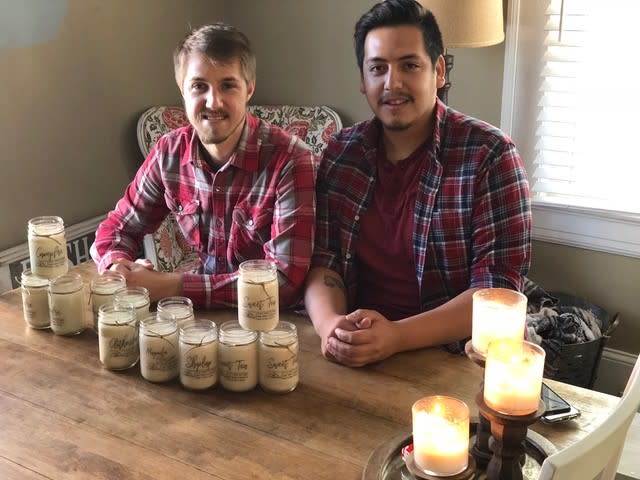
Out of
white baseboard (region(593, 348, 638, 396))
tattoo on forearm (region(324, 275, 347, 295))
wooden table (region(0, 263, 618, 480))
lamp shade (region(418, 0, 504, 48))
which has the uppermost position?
lamp shade (region(418, 0, 504, 48))

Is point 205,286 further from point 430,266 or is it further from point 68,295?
point 430,266

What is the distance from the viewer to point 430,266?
1763mm

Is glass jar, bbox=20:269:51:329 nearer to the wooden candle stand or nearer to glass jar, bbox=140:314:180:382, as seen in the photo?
glass jar, bbox=140:314:180:382

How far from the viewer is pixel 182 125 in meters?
3.08

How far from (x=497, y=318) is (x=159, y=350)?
0.69 metres

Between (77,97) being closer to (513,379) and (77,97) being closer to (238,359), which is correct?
(238,359)

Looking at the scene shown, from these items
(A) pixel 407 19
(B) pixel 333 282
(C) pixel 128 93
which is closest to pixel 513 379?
(B) pixel 333 282

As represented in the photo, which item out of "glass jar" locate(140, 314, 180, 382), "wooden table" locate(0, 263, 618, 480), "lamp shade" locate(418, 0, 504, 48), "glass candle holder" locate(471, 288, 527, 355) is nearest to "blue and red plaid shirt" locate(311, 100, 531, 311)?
"wooden table" locate(0, 263, 618, 480)

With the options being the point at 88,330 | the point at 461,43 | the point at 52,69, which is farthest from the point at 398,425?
the point at 52,69

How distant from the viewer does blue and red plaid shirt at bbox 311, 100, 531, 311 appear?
5.49ft

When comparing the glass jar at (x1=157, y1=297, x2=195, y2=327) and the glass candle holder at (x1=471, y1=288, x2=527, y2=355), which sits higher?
the glass candle holder at (x1=471, y1=288, x2=527, y2=355)

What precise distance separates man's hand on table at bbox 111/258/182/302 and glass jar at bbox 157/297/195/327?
208mm

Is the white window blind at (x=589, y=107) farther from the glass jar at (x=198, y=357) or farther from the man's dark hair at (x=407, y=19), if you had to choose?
the glass jar at (x=198, y=357)

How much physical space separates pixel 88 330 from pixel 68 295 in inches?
4.1
